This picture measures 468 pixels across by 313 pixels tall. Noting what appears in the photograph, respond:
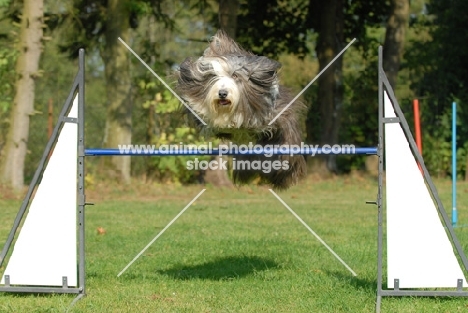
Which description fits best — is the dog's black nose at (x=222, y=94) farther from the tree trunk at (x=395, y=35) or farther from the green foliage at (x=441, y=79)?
the green foliage at (x=441, y=79)

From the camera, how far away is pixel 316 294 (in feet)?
16.5

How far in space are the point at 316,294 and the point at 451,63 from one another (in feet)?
41.2

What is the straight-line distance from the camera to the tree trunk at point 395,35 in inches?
579

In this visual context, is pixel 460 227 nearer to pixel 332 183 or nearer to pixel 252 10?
pixel 332 183

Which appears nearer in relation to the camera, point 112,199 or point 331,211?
point 331,211

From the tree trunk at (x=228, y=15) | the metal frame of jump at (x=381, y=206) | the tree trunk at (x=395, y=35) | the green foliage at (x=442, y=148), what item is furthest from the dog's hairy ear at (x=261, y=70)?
the green foliage at (x=442, y=148)

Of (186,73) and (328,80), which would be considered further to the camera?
(328,80)

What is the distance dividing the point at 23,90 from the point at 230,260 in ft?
20.1

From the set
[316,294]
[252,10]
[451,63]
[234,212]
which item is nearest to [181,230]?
[234,212]

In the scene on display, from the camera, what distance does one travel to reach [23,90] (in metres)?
11.4

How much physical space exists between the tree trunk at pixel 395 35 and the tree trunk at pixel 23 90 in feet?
22.0

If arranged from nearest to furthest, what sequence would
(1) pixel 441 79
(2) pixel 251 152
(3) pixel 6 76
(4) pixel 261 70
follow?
(2) pixel 251 152 → (4) pixel 261 70 → (3) pixel 6 76 → (1) pixel 441 79

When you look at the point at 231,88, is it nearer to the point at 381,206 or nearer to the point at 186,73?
the point at 186,73

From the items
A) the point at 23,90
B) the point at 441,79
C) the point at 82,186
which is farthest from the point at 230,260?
the point at 441,79
